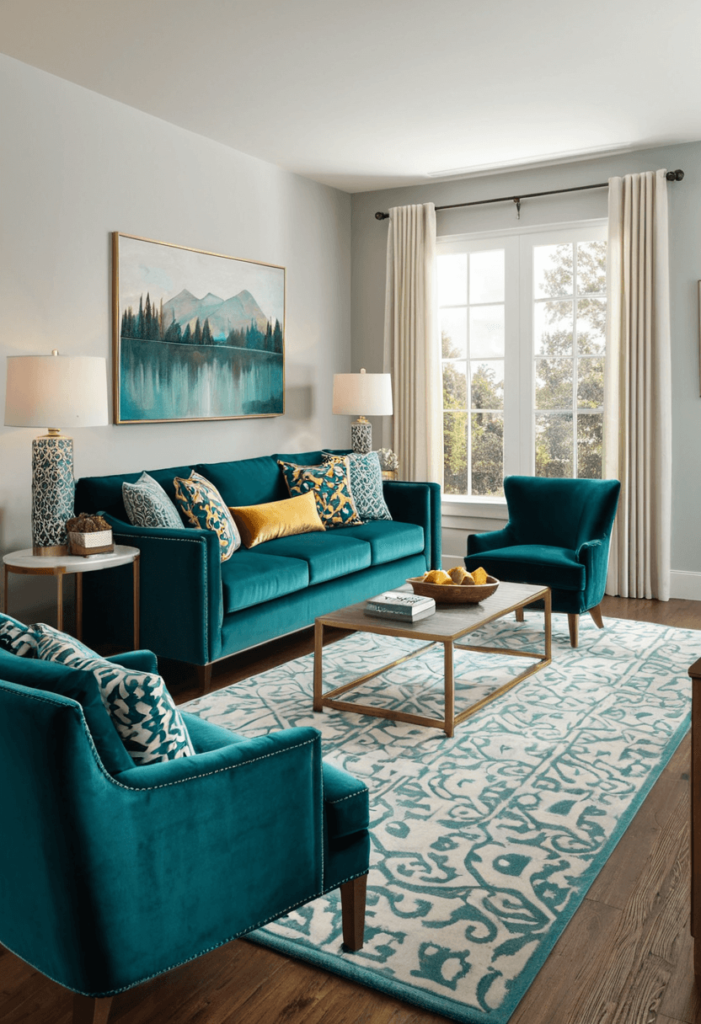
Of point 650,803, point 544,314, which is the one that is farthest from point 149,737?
point 544,314

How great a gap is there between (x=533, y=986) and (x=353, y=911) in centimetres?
43

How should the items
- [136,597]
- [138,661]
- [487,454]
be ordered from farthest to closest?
[487,454] → [136,597] → [138,661]

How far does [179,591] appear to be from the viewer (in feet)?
13.1

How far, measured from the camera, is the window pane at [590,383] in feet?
20.2

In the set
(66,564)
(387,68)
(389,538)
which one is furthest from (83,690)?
(389,538)

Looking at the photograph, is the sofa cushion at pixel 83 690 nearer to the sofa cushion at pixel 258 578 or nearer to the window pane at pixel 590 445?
the sofa cushion at pixel 258 578

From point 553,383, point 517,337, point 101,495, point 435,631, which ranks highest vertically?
point 517,337

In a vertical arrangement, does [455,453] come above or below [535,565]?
above

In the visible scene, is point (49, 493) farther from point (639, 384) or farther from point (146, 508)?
point (639, 384)

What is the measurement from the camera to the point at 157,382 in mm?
5125

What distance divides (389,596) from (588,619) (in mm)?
2015

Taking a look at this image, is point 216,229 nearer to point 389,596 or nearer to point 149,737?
point 389,596

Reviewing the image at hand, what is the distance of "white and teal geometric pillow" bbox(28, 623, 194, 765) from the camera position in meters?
1.72

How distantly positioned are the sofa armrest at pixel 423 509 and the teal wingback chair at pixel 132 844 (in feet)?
12.8
